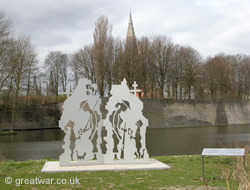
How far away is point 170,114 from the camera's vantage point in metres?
39.9

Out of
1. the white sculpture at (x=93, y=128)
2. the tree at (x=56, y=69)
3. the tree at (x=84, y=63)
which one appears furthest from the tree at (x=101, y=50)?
the white sculpture at (x=93, y=128)

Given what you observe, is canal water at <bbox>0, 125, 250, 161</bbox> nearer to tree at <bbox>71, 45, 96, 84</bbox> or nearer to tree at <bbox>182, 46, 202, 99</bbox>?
tree at <bbox>71, 45, 96, 84</bbox>

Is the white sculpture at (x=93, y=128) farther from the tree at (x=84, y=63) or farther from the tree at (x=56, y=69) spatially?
the tree at (x=56, y=69)

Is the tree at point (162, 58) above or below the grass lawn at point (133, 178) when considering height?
above

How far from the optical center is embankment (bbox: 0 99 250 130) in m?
37.0

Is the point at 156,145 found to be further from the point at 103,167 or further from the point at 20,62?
the point at 20,62

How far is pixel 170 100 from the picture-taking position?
4056 cm

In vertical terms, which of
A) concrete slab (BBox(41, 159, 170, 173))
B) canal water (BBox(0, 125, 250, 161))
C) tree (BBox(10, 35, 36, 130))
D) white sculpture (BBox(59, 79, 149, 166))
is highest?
tree (BBox(10, 35, 36, 130))

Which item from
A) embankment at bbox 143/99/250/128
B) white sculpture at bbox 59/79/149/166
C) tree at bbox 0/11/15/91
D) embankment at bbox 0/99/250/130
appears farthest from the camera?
embankment at bbox 143/99/250/128

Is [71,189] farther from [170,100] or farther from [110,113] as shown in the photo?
[170,100]

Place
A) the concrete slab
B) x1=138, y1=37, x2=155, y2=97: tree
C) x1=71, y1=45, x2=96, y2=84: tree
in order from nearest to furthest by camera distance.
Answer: the concrete slab, x1=138, y1=37, x2=155, y2=97: tree, x1=71, y1=45, x2=96, y2=84: tree

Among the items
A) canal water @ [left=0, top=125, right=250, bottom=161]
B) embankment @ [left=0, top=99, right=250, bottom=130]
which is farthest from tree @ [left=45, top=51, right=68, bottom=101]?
canal water @ [left=0, top=125, right=250, bottom=161]

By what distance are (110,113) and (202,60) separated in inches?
1557

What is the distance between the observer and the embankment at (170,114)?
1457 inches
